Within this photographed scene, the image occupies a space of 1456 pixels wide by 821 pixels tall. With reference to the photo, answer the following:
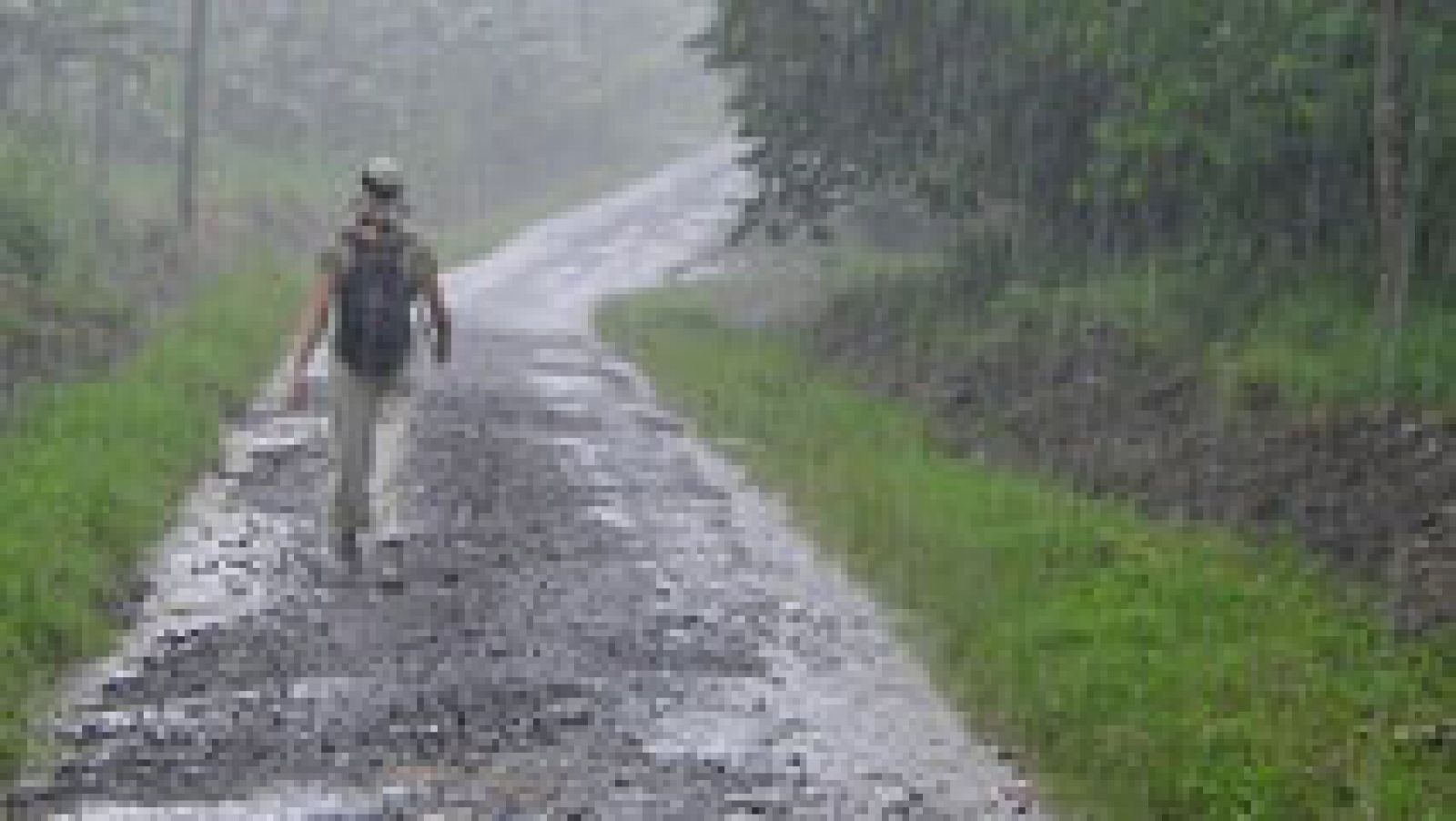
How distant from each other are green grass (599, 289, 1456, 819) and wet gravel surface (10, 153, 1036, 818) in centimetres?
38

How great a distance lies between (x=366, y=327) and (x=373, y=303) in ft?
0.46

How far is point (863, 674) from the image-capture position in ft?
37.0

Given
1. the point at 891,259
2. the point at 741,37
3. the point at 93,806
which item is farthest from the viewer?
the point at 891,259

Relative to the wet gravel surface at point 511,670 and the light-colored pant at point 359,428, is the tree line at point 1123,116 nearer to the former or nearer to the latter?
the wet gravel surface at point 511,670

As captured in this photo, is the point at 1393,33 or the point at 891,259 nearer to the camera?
the point at 1393,33

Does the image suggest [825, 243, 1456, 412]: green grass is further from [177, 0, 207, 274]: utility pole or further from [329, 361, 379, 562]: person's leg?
[177, 0, 207, 274]: utility pole

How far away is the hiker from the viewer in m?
12.7

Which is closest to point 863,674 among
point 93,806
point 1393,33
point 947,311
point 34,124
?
point 93,806

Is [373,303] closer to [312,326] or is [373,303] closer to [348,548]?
[312,326]

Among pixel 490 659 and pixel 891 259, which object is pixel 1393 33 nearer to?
pixel 490 659

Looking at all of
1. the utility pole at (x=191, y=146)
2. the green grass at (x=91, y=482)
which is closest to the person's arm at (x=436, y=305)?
the green grass at (x=91, y=482)

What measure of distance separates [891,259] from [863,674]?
72.7 feet

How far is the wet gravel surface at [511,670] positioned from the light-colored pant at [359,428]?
1.22ft

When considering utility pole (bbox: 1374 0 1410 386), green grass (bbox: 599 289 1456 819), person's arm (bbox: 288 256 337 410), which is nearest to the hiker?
person's arm (bbox: 288 256 337 410)
